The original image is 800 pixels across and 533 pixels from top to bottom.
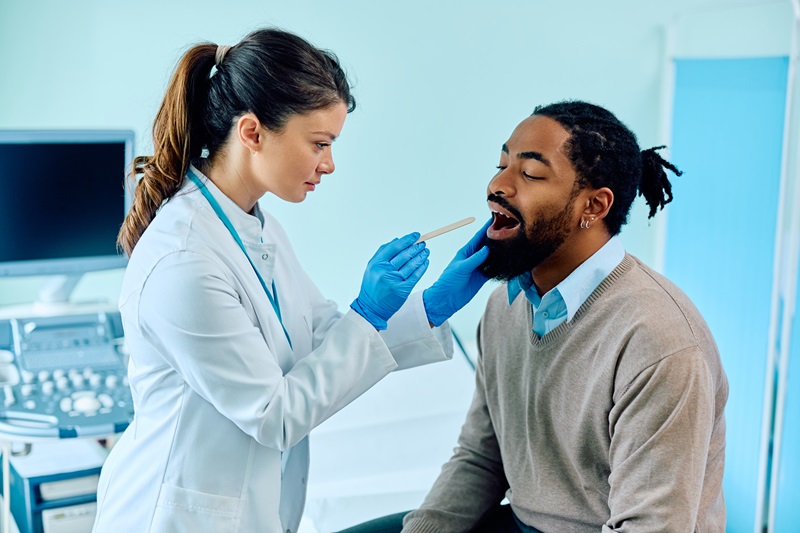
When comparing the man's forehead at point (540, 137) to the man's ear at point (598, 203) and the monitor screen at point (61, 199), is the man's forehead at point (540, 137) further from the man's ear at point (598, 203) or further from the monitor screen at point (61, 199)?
the monitor screen at point (61, 199)

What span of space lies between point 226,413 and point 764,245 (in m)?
1.81

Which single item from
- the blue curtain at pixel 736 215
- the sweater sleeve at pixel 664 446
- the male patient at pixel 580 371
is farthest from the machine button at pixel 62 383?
the blue curtain at pixel 736 215

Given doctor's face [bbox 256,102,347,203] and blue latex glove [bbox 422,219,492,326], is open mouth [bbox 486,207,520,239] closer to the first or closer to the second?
blue latex glove [bbox 422,219,492,326]

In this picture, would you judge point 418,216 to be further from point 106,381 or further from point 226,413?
point 226,413

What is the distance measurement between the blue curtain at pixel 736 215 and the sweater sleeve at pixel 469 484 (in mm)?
1144

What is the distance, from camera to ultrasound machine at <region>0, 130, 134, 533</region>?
5.93 feet

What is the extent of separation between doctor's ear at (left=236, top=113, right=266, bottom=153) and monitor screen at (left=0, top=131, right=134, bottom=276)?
898 millimetres

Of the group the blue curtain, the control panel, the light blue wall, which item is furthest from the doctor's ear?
the blue curtain

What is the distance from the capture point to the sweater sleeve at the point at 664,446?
1147 millimetres

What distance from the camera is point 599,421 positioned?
1253mm

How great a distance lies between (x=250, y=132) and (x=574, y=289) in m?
0.56

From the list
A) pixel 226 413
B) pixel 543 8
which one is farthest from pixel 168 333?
pixel 543 8

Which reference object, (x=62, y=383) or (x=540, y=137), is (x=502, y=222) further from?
(x=62, y=383)

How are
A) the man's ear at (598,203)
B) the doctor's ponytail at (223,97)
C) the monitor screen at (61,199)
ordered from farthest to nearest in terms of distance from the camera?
the monitor screen at (61,199)
the man's ear at (598,203)
the doctor's ponytail at (223,97)
